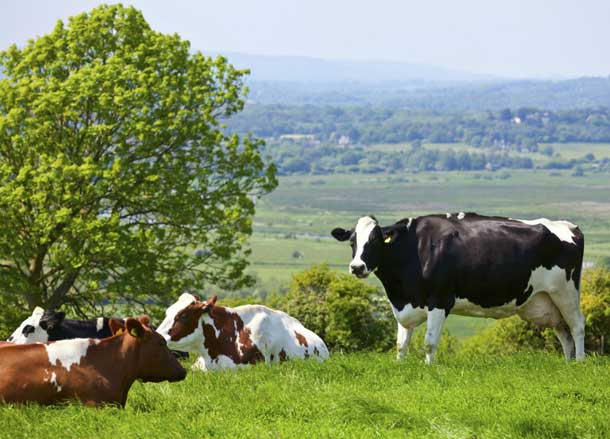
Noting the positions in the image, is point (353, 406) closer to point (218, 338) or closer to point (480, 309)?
point (480, 309)

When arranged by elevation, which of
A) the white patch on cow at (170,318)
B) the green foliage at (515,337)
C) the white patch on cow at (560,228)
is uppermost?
the white patch on cow at (560,228)

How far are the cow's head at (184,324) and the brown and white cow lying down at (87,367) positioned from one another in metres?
3.46

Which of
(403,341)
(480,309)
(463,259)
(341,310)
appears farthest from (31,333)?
(341,310)

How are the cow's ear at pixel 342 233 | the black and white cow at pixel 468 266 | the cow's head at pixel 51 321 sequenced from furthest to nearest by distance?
the cow's head at pixel 51 321
the cow's ear at pixel 342 233
the black and white cow at pixel 468 266

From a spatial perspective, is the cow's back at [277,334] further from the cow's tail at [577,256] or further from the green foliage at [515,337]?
the green foliage at [515,337]

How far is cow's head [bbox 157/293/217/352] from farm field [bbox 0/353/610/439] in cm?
163

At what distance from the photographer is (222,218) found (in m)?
30.0

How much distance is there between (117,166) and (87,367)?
17.2 m

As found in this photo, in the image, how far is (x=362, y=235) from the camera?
14555mm

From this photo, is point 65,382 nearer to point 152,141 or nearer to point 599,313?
point 152,141

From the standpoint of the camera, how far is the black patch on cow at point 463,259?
14.4m

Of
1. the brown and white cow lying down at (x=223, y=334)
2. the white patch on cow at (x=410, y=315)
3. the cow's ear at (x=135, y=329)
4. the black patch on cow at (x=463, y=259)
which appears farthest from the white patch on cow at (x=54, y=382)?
the white patch on cow at (x=410, y=315)

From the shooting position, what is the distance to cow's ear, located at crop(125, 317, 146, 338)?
1110cm

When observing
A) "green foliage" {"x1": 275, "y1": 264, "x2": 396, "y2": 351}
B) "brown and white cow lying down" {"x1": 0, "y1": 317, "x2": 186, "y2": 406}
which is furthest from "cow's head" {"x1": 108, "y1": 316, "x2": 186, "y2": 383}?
"green foliage" {"x1": 275, "y1": 264, "x2": 396, "y2": 351}
